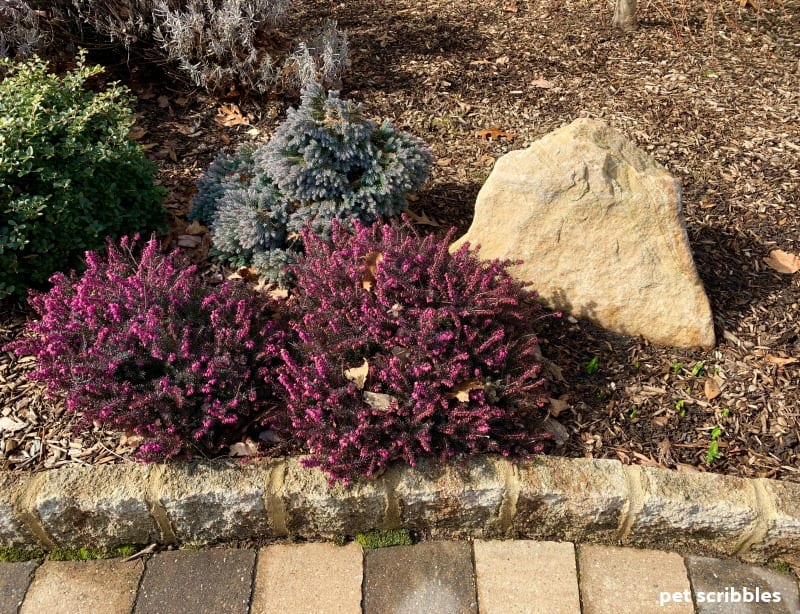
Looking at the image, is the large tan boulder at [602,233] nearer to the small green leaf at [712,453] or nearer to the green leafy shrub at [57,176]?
the small green leaf at [712,453]

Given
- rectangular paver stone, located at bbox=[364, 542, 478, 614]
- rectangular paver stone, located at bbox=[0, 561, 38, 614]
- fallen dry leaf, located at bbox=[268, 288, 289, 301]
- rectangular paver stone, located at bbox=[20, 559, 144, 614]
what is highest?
fallen dry leaf, located at bbox=[268, 288, 289, 301]

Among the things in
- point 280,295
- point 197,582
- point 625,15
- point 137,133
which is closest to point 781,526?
point 197,582

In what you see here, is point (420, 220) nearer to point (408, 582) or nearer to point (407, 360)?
point (407, 360)

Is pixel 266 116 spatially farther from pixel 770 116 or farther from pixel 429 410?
pixel 770 116

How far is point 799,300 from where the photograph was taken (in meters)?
3.55

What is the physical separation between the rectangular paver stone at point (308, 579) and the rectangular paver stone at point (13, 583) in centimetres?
92

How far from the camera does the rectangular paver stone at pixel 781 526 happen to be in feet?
8.67

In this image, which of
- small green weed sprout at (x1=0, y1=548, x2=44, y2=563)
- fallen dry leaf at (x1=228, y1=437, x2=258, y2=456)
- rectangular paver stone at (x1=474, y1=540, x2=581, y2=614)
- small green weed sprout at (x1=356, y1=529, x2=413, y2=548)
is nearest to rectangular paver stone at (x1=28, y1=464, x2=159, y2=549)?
small green weed sprout at (x1=0, y1=548, x2=44, y2=563)

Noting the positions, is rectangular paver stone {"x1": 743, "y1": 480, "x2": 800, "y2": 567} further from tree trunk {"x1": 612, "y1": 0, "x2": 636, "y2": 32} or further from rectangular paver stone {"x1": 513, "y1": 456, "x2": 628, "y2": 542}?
tree trunk {"x1": 612, "y1": 0, "x2": 636, "y2": 32}

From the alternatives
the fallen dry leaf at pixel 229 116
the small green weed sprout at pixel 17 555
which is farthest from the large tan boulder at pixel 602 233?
the small green weed sprout at pixel 17 555

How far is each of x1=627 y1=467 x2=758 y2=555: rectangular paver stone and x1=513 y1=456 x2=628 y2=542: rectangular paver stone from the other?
102 millimetres

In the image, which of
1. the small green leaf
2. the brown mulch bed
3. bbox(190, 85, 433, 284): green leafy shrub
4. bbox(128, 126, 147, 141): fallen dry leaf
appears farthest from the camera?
bbox(128, 126, 147, 141): fallen dry leaf

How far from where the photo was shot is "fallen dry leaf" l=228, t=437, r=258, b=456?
9.23 ft

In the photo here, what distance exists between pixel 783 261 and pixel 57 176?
3.81 m
